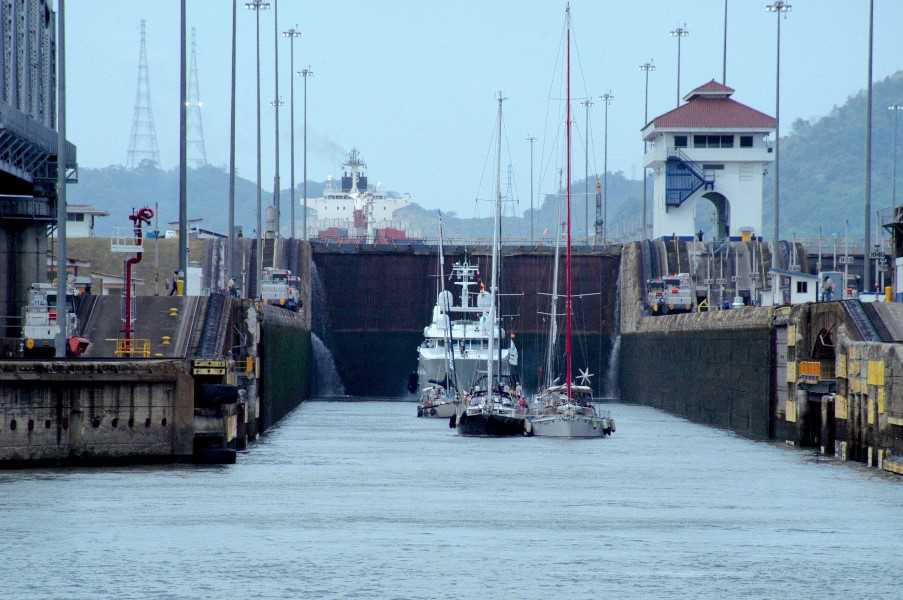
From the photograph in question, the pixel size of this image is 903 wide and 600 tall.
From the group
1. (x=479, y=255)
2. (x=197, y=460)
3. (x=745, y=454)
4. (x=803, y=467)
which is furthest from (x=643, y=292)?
(x=197, y=460)

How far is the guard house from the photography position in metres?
109

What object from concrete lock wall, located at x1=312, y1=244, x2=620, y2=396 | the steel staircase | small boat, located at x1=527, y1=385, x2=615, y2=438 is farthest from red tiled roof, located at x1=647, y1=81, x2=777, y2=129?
small boat, located at x1=527, y1=385, x2=615, y2=438

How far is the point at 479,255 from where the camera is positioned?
100m

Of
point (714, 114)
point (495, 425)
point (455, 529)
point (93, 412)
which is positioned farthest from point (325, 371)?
point (455, 529)

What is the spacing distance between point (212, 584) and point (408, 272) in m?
70.2

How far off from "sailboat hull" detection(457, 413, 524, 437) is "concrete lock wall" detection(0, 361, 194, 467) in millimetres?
19484

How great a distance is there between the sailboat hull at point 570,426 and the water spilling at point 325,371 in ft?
126

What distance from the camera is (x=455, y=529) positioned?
35969 mm

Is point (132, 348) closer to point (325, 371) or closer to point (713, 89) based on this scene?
point (325, 371)

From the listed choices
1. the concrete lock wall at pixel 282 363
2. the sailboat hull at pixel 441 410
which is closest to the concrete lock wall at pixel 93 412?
the concrete lock wall at pixel 282 363

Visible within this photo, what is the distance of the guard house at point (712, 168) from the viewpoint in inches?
4277

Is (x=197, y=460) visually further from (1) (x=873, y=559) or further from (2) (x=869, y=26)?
(2) (x=869, y=26)

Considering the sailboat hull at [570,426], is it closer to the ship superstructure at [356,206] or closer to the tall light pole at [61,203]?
the tall light pole at [61,203]

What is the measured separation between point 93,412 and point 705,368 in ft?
122
